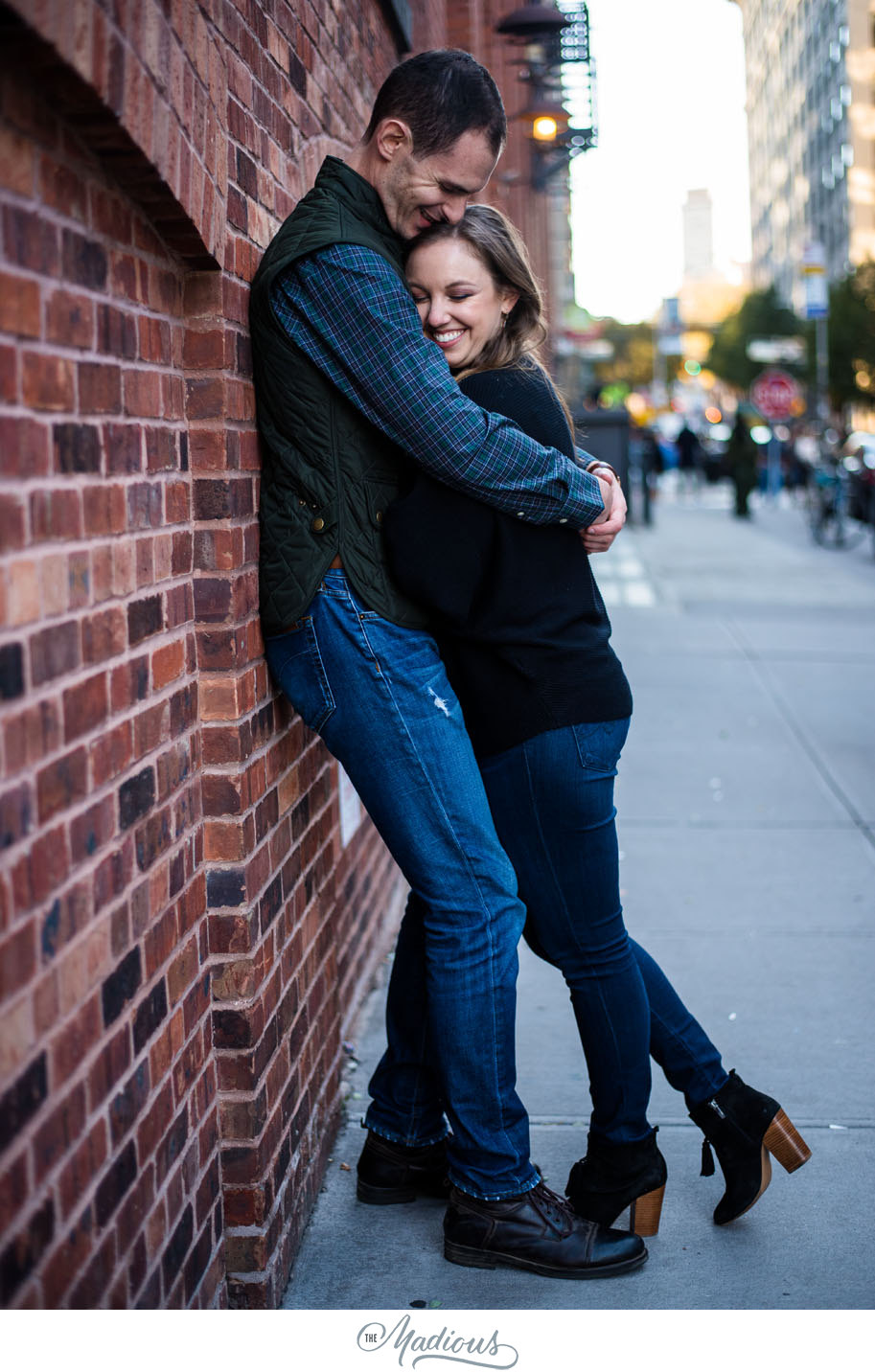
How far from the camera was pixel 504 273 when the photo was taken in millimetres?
2693

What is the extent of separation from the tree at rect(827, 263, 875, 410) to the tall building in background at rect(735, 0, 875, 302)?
34.2ft

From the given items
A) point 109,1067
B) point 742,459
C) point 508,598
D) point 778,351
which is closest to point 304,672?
point 508,598

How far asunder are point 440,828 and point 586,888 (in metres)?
0.36

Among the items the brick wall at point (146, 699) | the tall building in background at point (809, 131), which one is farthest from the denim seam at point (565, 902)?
the tall building in background at point (809, 131)

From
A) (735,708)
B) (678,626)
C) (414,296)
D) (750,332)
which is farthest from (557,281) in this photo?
(750,332)

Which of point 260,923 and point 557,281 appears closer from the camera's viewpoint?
point 260,923

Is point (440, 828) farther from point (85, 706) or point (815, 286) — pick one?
point (815, 286)

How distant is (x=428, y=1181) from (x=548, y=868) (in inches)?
33.9

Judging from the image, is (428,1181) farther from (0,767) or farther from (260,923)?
(0,767)

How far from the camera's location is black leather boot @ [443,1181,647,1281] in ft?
8.90

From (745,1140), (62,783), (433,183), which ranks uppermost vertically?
(433,183)

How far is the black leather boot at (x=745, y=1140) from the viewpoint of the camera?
296 centimetres

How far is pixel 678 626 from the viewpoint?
452 inches

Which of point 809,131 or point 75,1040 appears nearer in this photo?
point 75,1040
